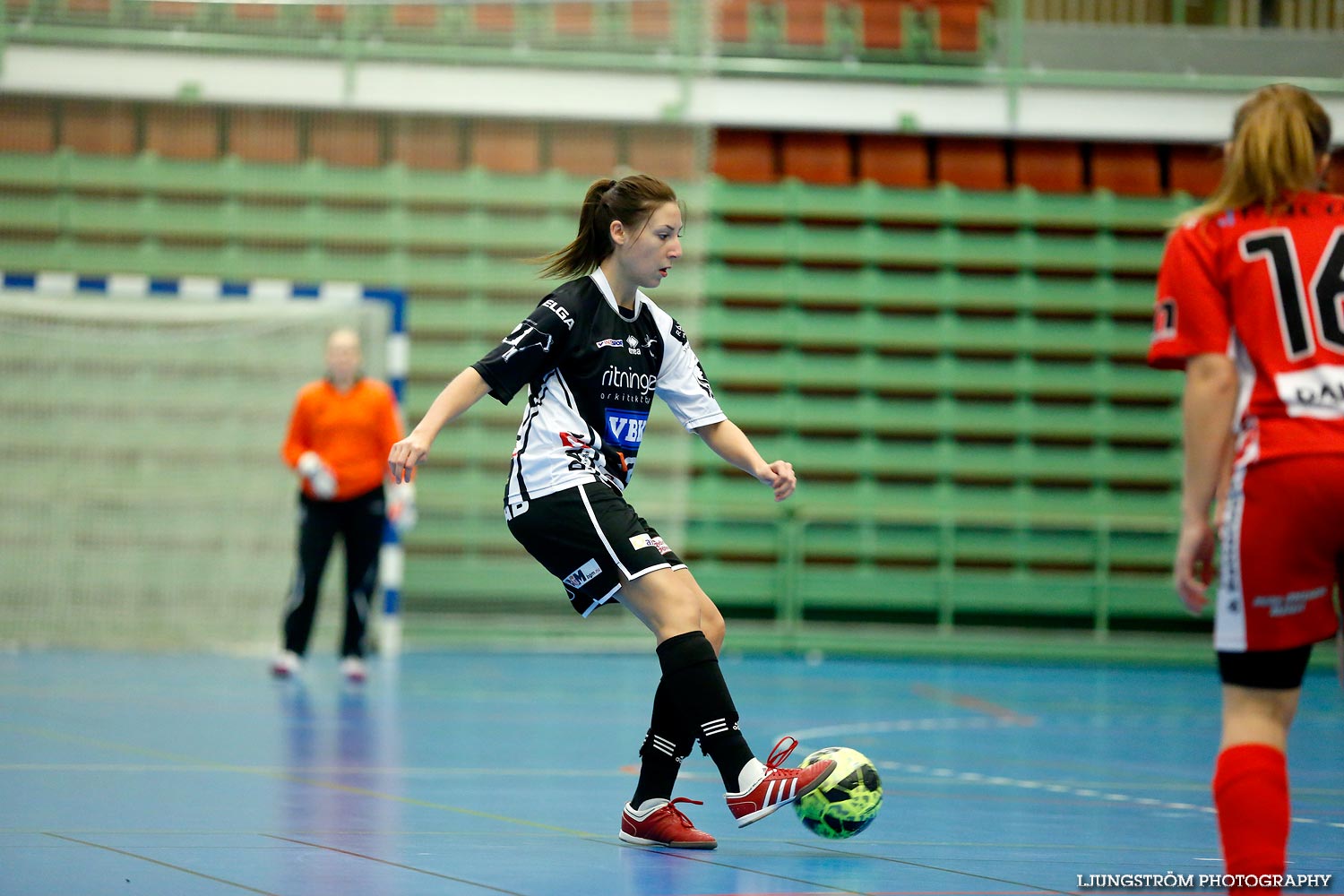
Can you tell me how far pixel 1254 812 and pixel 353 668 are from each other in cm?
→ 702

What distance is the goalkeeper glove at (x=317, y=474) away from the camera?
8867 mm

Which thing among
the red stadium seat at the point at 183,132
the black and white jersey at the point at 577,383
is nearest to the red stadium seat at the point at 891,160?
the red stadium seat at the point at 183,132

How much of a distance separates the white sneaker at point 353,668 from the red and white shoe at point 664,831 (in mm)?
5226

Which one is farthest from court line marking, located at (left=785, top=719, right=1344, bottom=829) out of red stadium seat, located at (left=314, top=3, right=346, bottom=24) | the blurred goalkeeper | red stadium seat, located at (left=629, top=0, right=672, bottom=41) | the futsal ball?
red stadium seat, located at (left=314, top=3, right=346, bottom=24)

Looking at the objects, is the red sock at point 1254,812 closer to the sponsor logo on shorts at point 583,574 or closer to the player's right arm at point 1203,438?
the player's right arm at point 1203,438

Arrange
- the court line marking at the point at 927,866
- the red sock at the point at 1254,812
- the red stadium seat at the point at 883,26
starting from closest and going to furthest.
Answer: the red sock at the point at 1254,812
the court line marking at the point at 927,866
the red stadium seat at the point at 883,26

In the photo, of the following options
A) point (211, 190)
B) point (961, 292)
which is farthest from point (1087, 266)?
point (211, 190)

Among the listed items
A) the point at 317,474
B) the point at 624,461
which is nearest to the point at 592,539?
the point at 624,461

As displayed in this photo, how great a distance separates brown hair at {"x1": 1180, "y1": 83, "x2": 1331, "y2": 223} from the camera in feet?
9.23

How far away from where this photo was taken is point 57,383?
1072cm

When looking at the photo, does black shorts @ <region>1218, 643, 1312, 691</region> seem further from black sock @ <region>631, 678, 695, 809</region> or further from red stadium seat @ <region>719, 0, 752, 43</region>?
red stadium seat @ <region>719, 0, 752, 43</region>

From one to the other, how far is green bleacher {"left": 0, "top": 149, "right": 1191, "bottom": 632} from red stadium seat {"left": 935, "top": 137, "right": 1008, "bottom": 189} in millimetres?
149

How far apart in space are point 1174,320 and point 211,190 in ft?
33.7

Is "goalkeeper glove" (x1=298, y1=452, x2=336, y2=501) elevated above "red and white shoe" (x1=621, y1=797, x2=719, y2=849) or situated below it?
above
